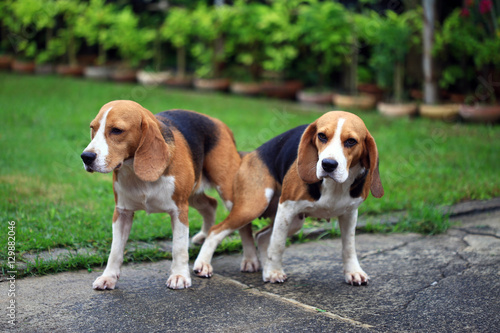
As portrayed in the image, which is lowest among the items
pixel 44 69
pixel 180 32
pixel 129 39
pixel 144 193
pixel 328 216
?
pixel 44 69

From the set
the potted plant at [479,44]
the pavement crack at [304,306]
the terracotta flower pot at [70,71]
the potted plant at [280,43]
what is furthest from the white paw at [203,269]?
the terracotta flower pot at [70,71]

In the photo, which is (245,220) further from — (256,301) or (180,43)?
(180,43)

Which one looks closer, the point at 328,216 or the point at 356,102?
the point at 328,216

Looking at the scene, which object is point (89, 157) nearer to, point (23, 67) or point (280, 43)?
point (280, 43)

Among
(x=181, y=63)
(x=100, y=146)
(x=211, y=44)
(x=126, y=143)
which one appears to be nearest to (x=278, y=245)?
(x=126, y=143)

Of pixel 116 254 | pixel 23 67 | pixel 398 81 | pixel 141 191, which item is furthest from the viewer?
pixel 23 67

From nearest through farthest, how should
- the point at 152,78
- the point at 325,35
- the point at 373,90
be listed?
the point at 325,35, the point at 373,90, the point at 152,78

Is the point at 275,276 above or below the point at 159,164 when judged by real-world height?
below

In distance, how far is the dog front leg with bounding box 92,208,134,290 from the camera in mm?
3699

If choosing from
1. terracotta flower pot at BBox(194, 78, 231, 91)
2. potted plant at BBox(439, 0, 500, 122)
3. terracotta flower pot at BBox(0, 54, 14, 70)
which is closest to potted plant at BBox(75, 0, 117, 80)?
terracotta flower pot at BBox(0, 54, 14, 70)

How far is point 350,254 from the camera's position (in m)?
3.96

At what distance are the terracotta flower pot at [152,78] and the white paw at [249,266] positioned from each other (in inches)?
395

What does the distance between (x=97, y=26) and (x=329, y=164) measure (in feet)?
41.4

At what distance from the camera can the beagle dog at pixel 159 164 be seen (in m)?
3.42
